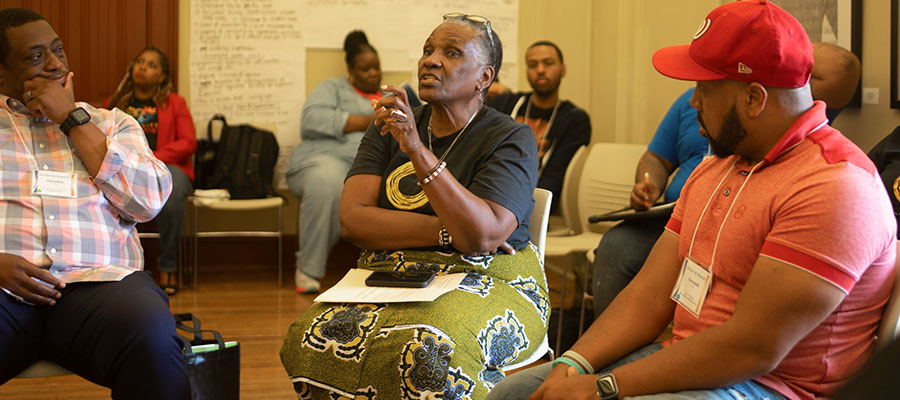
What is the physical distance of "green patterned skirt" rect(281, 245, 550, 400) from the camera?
2000 mm

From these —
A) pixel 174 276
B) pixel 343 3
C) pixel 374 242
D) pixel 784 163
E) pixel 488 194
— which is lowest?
pixel 174 276

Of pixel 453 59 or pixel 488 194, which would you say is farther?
pixel 453 59

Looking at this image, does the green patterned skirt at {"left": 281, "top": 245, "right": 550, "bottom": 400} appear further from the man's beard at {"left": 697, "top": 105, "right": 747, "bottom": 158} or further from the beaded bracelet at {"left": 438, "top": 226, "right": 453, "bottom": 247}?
the man's beard at {"left": 697, "top": 105, "right": 747, "bottom": 158}

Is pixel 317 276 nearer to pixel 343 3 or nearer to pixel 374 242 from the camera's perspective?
pixel 343 3

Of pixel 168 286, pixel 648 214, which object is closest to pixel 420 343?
pixel 648 214

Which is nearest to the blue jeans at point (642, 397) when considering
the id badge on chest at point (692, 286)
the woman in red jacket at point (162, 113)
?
the id badge on chest at point (692, 286)

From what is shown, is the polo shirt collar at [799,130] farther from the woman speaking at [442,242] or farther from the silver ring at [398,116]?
the silver ring at [398,116]

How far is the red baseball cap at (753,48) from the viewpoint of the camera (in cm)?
145

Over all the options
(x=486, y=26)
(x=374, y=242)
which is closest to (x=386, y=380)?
(x=374, y=242)

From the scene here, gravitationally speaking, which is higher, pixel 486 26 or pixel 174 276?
pixel 486 26

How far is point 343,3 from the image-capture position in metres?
5.94

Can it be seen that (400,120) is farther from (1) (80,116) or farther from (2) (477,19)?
(1) (80,116)

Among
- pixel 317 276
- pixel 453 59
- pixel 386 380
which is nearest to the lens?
pixel 386 380

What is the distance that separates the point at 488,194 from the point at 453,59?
471mm
